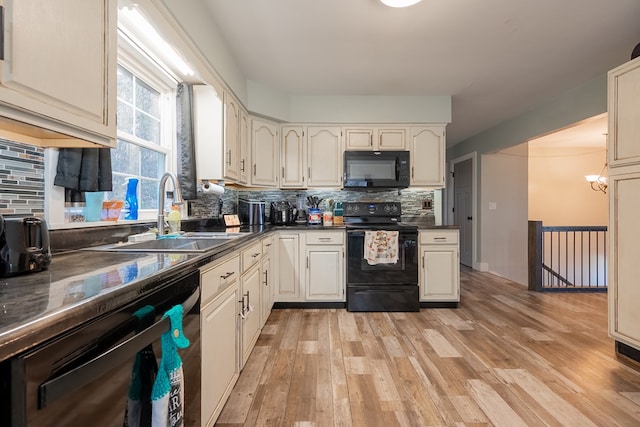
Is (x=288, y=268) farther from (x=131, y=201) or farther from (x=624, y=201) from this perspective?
(x=624, y=201)

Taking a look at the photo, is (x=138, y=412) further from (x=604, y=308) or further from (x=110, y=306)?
(x=604, y=308)

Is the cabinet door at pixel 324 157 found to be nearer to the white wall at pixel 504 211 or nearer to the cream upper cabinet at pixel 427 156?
the cream upper cabinet at pixel 427 156

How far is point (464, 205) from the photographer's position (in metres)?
5.77

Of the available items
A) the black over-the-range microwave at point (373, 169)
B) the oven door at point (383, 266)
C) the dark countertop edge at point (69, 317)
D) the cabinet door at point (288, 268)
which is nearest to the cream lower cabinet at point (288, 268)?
the cabinet door at point (288, 268)

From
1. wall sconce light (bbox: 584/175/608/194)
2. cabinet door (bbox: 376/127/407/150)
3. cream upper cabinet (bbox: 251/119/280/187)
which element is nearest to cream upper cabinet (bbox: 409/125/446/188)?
cabinet door (bbox: 376/127/407/150)

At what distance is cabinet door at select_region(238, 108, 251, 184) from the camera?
3.07 metres

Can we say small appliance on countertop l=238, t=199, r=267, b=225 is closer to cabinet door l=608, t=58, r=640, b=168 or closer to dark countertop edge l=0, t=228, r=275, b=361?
dark countertop edge l=0, t=228, r=275, b=361

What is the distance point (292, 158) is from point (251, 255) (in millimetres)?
1743

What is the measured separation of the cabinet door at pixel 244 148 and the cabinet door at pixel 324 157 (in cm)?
70

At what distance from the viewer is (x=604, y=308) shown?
317cm

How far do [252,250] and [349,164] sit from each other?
1719 millimetres

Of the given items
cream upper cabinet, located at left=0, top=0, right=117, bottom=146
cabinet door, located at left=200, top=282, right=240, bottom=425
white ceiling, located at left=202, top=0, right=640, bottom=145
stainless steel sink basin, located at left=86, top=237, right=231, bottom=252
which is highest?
white ceiling, located at left=202, top=0, right=640, bottom=145

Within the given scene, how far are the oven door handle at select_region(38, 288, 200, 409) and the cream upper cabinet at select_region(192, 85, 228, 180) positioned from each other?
1909 mm

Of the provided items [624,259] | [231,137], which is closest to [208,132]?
[231,137]
